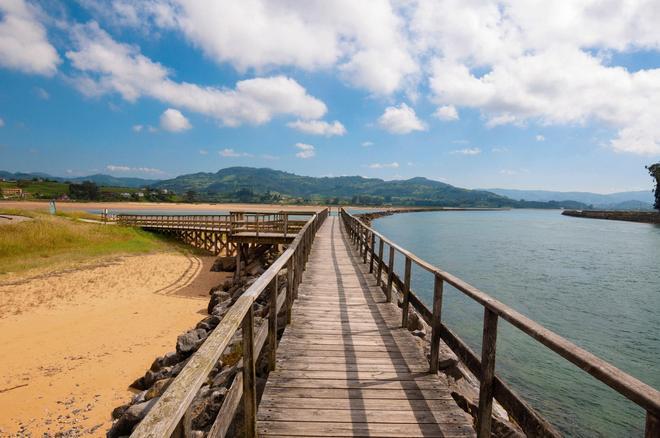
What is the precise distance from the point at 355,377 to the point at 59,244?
2465 cm

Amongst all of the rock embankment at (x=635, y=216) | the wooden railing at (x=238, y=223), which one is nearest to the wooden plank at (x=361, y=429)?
the wooden railing at (x=238, y=223)

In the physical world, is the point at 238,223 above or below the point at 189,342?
above

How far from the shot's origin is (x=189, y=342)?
782 centimetres

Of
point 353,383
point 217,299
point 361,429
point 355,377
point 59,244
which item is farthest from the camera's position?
point 59,244

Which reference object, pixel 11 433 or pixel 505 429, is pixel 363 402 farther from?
pixel 11 433

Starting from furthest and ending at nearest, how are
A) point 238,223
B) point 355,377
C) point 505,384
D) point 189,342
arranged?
1. point 238,223
2. point 189,342
3. point 355,377
4. point 505,384

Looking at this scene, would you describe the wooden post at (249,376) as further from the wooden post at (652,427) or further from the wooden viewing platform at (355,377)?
the wooden post at (652,427)

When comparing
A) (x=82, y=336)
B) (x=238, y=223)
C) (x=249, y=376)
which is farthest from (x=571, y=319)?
(x=82, y=336)

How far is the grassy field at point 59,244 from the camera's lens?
1865cm

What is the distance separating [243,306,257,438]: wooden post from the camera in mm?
2828

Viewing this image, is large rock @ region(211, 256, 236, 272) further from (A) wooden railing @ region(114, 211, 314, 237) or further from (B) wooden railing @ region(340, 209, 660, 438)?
(B) wooden railing @ region(340, 209, 660, 438)

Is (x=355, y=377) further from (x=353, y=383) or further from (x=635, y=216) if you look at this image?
(x=635, y=216)

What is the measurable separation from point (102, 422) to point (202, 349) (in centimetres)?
669

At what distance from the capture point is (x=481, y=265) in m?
25.1
